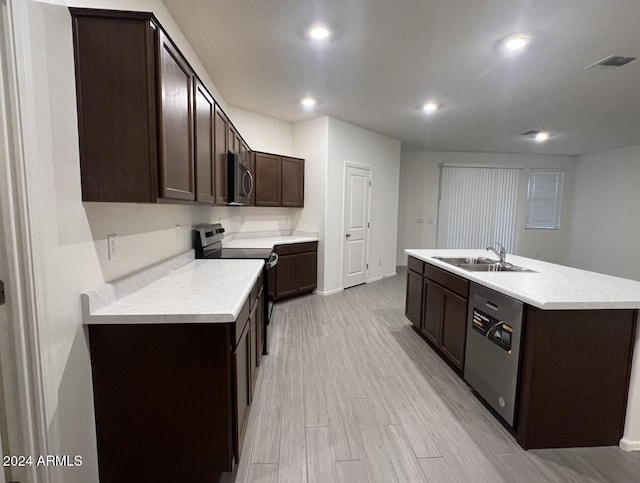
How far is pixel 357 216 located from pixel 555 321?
3667mm

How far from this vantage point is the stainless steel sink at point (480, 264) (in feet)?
8.30

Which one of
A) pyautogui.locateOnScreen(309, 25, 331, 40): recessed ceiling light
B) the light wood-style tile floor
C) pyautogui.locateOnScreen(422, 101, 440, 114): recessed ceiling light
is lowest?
the light wood-style tile floor

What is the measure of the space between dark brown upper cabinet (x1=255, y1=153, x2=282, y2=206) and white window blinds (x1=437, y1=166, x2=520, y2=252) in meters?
4.10

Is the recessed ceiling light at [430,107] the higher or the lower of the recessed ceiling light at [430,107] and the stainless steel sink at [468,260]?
the higher

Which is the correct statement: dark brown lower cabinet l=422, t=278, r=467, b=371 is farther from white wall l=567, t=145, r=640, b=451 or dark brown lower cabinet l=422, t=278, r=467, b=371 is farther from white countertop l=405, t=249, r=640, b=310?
white wall l=567, t=145, r=640, b=451

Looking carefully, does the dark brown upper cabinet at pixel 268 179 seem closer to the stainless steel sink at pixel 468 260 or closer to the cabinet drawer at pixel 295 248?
the cabinet drawer at pixel 295 248

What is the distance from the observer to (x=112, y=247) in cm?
151

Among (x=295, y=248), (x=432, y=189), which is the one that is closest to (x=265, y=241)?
(x=295, y=248)

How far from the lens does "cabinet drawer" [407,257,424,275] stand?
311 cm

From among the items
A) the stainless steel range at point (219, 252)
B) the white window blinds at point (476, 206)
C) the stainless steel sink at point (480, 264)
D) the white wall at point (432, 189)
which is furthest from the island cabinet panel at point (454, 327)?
the white window blinds at point (476, 206)

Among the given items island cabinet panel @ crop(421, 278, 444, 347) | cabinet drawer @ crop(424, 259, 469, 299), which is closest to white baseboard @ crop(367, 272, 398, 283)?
→ island cabinet panel @ crop(421, 278, 444, 347)

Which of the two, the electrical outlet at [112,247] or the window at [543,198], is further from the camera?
the window at [543,198]

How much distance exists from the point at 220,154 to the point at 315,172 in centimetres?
239

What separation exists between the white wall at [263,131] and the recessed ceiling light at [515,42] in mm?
3122
